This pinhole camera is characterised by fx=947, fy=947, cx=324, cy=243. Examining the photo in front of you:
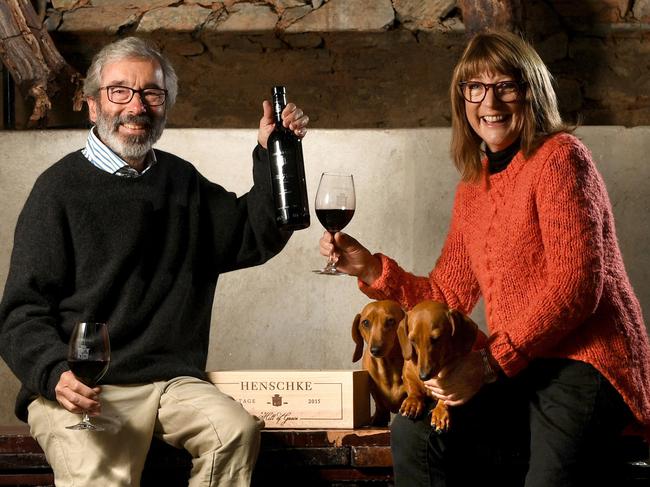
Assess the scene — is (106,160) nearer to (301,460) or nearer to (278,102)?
(278,102)

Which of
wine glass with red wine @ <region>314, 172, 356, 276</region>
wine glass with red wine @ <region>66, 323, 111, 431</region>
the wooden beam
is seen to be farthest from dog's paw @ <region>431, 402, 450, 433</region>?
the wooden beam

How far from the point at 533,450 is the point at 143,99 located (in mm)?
1453

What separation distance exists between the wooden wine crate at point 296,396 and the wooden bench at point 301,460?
0.15 feet

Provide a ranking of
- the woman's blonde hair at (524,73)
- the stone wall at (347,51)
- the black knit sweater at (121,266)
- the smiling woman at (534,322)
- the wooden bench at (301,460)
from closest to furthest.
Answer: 1. the smiling woman at (534,322)
2. the woman's blonde hair at (524,73)
3. the black knit sweater at (121,266)
4. the wooden bench at (301,460)
5. the stone wall at (347,51)

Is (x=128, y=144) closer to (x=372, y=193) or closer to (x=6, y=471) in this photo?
(x=6, y=471)

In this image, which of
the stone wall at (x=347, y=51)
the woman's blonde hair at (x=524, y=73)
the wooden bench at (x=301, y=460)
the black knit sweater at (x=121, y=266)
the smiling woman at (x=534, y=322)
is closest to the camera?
the smiling woman at (x=534, y=322)

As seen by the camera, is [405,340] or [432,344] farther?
[405,340]

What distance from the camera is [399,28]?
16.1ft

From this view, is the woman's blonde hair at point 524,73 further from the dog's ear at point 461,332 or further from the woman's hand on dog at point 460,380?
the woman's hand on dog at point 460,380

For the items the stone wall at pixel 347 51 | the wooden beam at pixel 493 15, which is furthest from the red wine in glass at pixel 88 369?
the stone wall at pixel 347 51

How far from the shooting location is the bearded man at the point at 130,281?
7.73 ft

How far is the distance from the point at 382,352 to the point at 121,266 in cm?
74

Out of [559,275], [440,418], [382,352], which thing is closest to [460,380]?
[440,418]

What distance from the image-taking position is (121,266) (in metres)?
2.56
